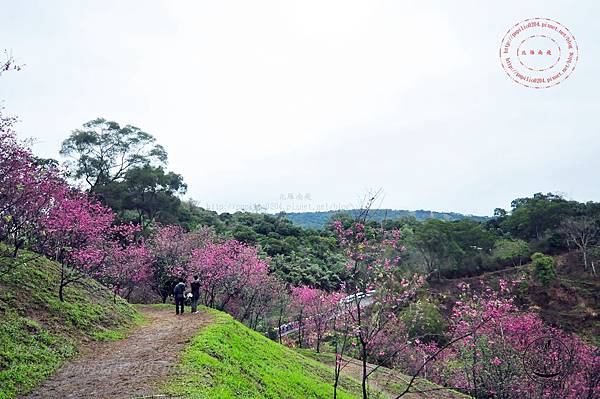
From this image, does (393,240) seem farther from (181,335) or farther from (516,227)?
(516,227)

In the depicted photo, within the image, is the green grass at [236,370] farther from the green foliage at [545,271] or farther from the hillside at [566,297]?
the green foliage at [545,271]

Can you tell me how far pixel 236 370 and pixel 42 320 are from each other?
6697 mm

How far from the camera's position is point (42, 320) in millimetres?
12391

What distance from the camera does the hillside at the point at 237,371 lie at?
8648mm

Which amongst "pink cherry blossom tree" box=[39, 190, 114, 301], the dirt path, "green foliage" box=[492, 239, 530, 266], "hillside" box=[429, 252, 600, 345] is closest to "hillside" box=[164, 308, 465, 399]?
the dirt path

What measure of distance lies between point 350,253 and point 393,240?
4.22ft

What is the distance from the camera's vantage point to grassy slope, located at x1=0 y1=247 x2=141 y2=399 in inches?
371

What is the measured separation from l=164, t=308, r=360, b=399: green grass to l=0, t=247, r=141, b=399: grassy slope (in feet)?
11.7

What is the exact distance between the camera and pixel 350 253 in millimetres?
8844

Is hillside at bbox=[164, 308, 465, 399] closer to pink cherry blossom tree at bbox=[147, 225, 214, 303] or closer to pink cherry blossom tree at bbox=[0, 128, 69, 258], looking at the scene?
pink cherry blossom tree at bbox=[0, 128, 69, 258]

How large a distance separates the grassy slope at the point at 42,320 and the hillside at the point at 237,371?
11.7ft

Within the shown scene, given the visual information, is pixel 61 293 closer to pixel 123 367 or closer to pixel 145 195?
pixel 123 367

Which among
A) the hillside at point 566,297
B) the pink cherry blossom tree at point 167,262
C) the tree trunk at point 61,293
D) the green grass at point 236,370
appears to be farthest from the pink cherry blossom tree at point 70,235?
the hillside at point 566,297

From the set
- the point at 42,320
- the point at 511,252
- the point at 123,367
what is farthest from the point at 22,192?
the point at 511,252
